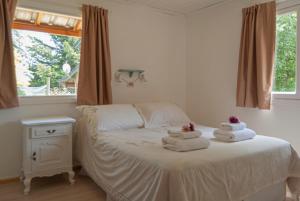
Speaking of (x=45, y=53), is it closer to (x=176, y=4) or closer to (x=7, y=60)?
(x=7, y=60)

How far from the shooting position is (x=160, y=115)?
3.28 meters

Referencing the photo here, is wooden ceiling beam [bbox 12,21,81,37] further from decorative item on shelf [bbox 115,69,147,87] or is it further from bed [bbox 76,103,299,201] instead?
bed [bbox 76,103,299,201]

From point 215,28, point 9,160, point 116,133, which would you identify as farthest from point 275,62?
point 9,160

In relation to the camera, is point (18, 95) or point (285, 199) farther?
point (18, 95)

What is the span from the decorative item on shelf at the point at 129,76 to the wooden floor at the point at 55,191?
4.83ft

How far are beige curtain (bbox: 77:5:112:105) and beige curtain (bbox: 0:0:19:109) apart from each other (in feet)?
2.52

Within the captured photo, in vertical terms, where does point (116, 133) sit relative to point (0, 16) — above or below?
below

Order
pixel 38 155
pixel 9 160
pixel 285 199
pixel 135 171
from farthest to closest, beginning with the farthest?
pixel 9 160
pixel 38 155
pixel 285 199
pixel 135 171

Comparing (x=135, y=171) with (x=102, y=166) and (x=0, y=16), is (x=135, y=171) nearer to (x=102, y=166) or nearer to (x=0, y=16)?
(x=102, y=166)

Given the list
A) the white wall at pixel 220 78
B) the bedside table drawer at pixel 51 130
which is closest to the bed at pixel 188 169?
the bedside table drawer at pixel 51 130

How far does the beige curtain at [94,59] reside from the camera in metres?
3.26

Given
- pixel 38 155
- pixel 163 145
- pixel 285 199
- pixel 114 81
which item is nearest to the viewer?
pixel 163 145

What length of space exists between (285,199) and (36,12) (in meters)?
3.51

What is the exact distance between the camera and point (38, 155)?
8.82ft
